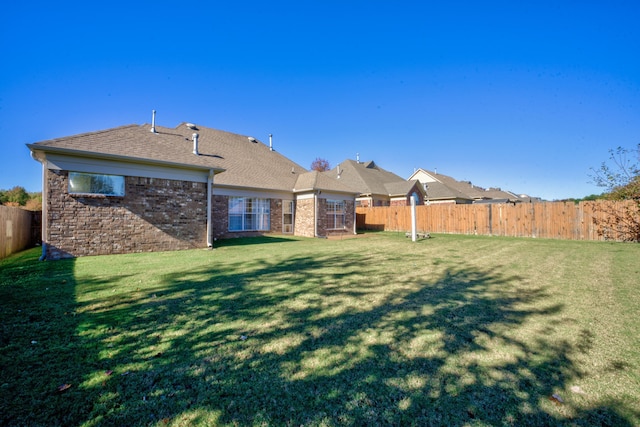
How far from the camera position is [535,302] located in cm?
482

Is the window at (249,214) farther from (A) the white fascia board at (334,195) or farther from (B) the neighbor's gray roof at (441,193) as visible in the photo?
(B) the neighbor's gray roof at (441,193)

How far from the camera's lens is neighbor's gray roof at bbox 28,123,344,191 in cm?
979

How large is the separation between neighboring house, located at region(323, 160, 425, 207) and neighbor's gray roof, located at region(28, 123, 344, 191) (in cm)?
806

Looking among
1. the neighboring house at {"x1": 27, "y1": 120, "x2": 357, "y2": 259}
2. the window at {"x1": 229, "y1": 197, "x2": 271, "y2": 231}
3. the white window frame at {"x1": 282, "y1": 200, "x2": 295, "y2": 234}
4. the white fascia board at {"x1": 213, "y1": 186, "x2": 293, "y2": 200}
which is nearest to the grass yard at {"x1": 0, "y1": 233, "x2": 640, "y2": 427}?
the neighboring house at {"x1": 27, "y1": 120, "x2": 357, "y2": 259}

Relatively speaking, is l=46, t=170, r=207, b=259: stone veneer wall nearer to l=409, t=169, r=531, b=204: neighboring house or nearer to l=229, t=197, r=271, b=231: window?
l=229, t=197, r=271, b=231: window

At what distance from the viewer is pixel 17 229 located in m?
11.1

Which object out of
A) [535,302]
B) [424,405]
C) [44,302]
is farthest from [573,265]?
[44,302]

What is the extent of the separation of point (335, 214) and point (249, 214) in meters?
5.60

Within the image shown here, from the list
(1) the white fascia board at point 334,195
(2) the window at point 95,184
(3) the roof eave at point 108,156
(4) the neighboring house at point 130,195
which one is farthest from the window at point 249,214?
(2) the window at point 95,184

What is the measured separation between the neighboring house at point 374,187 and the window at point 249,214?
37.8ft

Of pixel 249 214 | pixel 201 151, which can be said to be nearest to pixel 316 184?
pixel 249 214

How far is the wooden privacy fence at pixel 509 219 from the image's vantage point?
14.7 m

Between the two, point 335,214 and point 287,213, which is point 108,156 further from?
point 335,214

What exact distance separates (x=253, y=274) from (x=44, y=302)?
3.65m
